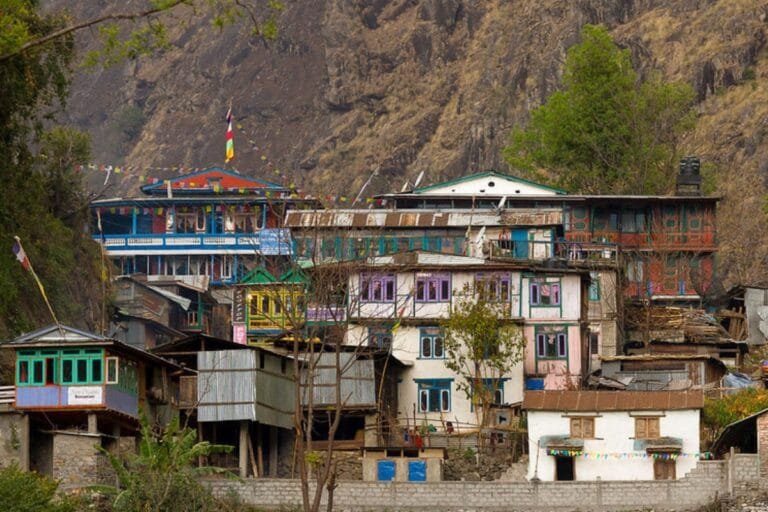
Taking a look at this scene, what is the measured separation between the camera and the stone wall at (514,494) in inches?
2126

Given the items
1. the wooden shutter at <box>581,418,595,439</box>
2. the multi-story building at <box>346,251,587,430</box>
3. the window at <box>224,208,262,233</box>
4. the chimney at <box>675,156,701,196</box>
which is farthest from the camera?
the window at <box>224,208,262,233</box>

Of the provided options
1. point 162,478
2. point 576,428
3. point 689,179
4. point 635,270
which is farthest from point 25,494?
point 689,179

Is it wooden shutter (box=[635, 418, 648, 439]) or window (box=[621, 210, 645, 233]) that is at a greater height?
window (box=[621, 210, 645, 233])

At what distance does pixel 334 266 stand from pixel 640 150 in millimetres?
32825

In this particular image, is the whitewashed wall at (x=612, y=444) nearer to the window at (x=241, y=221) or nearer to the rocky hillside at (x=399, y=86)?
the window at (x=241, y=221)

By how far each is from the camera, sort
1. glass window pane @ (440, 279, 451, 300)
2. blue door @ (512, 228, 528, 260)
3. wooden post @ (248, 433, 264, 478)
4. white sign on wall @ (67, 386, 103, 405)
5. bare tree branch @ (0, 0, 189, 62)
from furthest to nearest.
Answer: blue door @ (512, 228, 528, 260), glass window pane @ (440, 279, 451, 300), wooden post @ (248, 433, 264, 478), white sign on wall @ (67, 386, 103, 405), bare tree branch @ (0, 0, 189, 62)

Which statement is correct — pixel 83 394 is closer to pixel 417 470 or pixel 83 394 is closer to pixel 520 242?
pixel 417 470

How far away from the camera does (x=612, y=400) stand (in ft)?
191

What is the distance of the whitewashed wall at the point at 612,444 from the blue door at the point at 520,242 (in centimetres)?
1724

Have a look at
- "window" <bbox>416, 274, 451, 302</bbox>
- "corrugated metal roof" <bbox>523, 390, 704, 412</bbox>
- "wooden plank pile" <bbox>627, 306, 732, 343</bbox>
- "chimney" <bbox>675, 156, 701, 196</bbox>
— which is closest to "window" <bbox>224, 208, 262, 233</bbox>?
"chimney" <bbox>675, 156, 701, 196</bbox>

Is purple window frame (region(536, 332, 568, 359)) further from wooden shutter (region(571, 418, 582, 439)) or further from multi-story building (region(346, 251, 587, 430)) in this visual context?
wooden shutter (region(571, 418, 582, 439))

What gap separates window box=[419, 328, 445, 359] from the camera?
66562mm

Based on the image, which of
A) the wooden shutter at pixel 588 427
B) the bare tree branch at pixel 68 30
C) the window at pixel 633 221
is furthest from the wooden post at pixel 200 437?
the window at pixel 633 221

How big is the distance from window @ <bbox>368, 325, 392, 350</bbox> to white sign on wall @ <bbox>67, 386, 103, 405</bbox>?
15.3 meters
